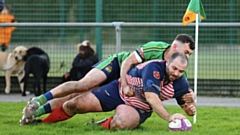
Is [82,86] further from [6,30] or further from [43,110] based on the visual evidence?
[6,30]

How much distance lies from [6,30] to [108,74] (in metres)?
6.18

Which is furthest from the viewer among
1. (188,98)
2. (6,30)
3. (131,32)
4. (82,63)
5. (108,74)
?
(131,32)

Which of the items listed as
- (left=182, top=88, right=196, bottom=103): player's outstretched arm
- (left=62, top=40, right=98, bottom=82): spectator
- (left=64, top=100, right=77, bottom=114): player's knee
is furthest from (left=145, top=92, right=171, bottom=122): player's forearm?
(left=62, top=40, right=98, bottom=82): spectator

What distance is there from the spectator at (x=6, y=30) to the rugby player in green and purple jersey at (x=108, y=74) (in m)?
5.94

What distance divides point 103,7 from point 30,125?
6217mm

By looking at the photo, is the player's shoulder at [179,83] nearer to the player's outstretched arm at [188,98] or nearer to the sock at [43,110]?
the player's outstretched arm at [188,98]

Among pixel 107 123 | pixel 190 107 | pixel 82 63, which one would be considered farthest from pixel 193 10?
pixel 82 63

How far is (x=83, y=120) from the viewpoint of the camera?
9250 mm

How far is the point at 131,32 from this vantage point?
14.6m

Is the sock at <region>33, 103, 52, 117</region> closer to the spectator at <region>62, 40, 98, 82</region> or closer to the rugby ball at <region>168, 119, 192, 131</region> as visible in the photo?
the rugby ball at <region>168, 119, 192, 131</region>

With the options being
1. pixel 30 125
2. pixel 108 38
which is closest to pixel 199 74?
pixel 108 38

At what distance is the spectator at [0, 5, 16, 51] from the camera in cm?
1438

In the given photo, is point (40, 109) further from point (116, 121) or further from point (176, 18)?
point (176, 18)

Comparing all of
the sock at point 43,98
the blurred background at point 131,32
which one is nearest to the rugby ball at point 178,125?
the sock at point 43,98
